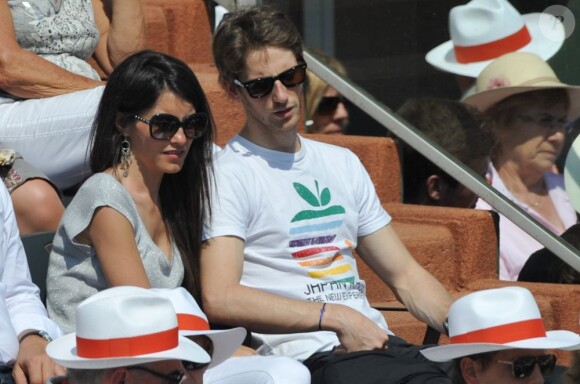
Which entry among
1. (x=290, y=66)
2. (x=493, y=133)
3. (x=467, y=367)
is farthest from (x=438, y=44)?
(x=467, y=367)

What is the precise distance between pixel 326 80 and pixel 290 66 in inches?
53.8

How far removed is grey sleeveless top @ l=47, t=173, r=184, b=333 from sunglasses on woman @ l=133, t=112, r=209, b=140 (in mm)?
186

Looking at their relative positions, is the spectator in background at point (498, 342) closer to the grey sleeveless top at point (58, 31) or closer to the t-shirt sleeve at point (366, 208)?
the t-shirt sleeve at point (366, 208)

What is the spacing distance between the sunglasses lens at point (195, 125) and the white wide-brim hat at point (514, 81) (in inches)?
68.0

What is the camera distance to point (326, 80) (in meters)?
5.54

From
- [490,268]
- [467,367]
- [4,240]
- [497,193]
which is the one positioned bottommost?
[490,268]

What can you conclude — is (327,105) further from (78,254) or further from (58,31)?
(78,254)

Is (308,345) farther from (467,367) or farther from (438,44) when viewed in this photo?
(438,44)

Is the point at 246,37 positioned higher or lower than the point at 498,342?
higher

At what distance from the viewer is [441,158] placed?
5301mm

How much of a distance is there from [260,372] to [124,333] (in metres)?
0.81

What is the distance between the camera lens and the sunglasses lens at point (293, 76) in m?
4.17

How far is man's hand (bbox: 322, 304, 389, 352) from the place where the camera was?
3.90m

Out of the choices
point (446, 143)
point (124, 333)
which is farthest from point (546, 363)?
point (446, 143)
